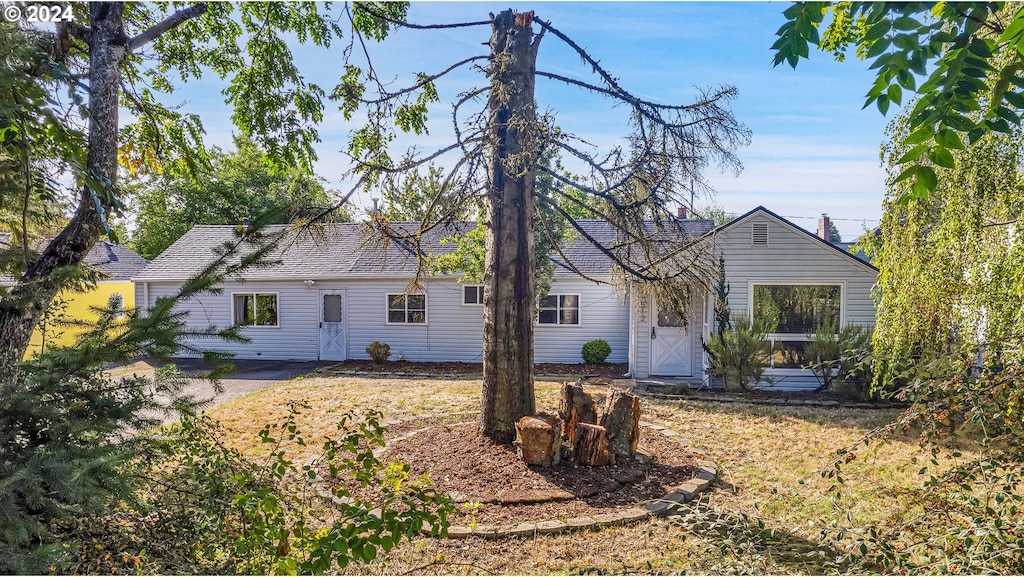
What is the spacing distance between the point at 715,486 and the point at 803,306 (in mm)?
7285

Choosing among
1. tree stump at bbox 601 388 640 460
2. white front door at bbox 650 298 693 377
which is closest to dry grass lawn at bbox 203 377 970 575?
tree stump at bbox 601 388 640 460

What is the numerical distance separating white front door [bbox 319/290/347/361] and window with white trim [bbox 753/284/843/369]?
38.2 feet

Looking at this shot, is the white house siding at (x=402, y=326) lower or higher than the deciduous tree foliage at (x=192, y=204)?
lower

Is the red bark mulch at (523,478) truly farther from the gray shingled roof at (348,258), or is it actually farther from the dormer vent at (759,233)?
the gray shingled roof at (348,258)

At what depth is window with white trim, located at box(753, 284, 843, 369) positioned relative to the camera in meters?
11.1

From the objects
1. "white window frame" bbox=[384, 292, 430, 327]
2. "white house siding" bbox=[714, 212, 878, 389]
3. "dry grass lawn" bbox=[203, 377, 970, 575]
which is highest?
"white house siding" bbox=[714, 212, 878, 389]

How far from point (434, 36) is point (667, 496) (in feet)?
19.5

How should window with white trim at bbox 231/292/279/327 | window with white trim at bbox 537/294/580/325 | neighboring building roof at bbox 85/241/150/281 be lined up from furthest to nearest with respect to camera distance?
neighboring building roof at bbox 85/241/150/281 → window with white trim at bbox 231/292/279/327 → window with white trim at bbox 537/294/580/325

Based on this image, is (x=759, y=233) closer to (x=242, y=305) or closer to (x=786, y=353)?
(x=786, y=353)

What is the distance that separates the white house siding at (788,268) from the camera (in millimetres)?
10930

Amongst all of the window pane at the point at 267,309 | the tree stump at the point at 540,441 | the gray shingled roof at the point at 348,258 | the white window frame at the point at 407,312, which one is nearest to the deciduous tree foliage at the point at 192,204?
the gray shingled roof at the point at 348,258

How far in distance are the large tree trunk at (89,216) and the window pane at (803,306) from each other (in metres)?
11.2

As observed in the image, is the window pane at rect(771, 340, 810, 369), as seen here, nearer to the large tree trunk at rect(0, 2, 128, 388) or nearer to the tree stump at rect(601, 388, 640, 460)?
the tree stump at rect(601, 388, 640, 460)

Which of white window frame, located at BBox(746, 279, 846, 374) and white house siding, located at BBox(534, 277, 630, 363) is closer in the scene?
white window frame, located at BBox(746, 279, 846, 374)
